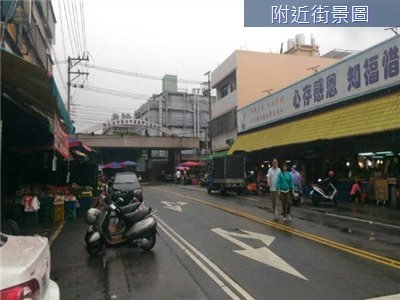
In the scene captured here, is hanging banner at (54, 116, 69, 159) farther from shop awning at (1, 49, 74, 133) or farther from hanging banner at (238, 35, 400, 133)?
hanging banner at (238, 35, 400, 133)

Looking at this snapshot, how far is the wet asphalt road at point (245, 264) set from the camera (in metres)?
6.59

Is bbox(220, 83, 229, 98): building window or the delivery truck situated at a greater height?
bbox(220, 83, 229, 98): building window

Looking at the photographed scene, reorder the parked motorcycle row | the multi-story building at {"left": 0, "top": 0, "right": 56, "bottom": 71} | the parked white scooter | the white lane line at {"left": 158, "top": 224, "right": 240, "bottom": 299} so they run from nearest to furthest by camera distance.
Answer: the white lane line at {"left": 158, "top": 224, "right": 240, "bottom": 299}, the parked motorcycle row, the multi-story building at {"left": 0, "top": 0, "right": 56, "bottom": 71}, the parked white scooter

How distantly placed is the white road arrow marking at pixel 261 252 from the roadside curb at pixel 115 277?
2521mm

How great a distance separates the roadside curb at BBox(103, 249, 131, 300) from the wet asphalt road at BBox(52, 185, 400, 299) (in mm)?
60

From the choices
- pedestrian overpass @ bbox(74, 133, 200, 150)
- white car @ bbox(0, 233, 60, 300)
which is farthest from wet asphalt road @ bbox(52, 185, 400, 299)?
pedestrian overpass @ bbox(74, 133, 200, 150)

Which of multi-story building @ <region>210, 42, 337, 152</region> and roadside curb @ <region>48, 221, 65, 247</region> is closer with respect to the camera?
roadside curb @ <region>48, 221, 65, 247</region>

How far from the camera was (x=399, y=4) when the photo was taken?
14.4 meters

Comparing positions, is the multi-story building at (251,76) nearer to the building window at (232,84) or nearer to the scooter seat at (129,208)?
the building window at (232,84)

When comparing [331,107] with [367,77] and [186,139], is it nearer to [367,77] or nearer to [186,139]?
[367,77]

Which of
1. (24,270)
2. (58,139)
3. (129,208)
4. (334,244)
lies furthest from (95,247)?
(24,270)

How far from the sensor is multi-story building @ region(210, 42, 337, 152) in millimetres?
39312

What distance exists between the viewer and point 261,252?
920cm

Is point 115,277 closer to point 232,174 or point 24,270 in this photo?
point 24,270
